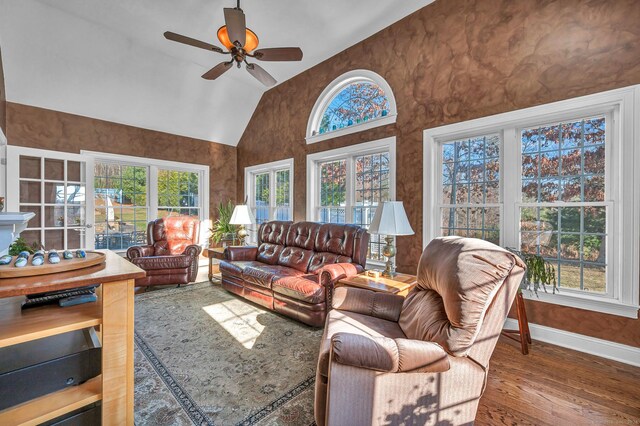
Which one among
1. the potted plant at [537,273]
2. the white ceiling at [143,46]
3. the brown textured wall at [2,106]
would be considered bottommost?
the potted plant at [537,273]

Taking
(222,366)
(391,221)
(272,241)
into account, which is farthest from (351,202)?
(222,366)

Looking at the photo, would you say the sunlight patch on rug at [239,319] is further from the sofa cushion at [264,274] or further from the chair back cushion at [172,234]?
the chair back cushion at [172,234]

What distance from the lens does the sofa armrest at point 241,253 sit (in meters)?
4.10

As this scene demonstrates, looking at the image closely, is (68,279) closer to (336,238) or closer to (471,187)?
(336,238)

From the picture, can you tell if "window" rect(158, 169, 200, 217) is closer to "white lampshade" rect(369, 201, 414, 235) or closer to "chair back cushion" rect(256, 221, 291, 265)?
"chair back cushion" rect(256, 221, 291, 265)

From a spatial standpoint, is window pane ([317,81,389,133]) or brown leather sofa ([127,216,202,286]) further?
brown leather sofa ([127,216,202,286])

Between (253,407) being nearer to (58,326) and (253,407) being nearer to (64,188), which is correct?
(58,326)

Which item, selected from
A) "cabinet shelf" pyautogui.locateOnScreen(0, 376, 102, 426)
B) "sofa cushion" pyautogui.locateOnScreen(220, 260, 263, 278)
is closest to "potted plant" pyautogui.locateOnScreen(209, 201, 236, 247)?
"sofa cushion" pyautogui.locateOnScreen(220, 260, 263, 278)

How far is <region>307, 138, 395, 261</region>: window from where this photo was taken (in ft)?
12.2

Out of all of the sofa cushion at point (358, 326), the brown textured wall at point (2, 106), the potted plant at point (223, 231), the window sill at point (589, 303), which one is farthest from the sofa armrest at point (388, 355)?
the brown textured wall at point (2, 106)

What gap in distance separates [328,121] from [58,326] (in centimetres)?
407

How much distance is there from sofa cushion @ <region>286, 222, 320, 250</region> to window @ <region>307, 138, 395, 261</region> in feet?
2.16

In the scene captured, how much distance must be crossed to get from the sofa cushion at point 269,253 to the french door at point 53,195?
9.33 feet

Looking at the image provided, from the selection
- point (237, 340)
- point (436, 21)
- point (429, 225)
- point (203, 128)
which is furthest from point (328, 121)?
point (237, 340)
